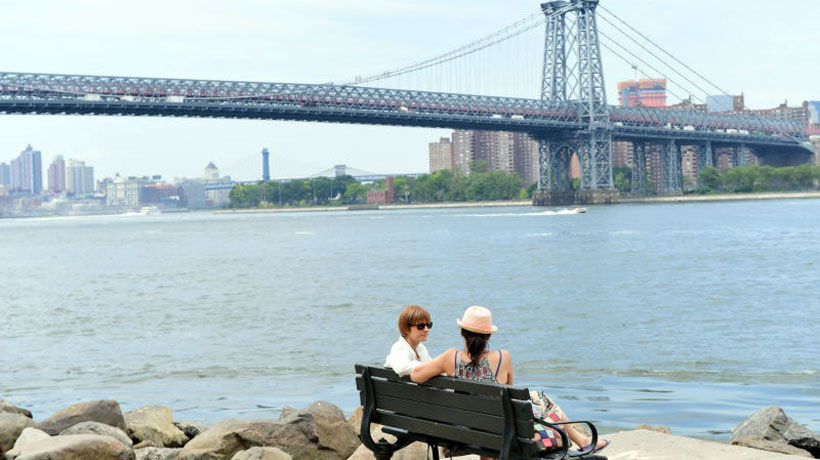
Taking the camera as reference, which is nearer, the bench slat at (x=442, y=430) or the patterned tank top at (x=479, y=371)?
the bench slat at (x=442, y=430)

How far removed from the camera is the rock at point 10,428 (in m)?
6.98

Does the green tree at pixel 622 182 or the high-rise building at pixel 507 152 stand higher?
the high-rise building at pixel 507 152

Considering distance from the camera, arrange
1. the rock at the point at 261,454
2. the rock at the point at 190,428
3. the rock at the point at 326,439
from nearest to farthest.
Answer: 1. the rock at the point at 261,454
2. the rock at the point at 326,439
3. the rock at the point at 190,428

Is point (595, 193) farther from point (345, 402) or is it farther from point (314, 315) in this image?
point (345, 402)

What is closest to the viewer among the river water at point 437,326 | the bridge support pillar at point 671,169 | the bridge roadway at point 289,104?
the river water at point 437,326

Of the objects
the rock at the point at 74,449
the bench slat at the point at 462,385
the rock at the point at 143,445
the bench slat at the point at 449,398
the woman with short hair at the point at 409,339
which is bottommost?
the rock at the point at 143,445

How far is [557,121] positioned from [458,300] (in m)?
67.2

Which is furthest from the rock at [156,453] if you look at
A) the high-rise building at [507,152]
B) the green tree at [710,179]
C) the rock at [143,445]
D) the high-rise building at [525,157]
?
the high-rise building at [525,157]

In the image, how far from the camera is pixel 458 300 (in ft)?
67.2

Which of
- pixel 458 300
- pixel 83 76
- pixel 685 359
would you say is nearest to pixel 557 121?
pixel 83 76

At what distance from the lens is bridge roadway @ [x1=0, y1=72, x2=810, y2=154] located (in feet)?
216

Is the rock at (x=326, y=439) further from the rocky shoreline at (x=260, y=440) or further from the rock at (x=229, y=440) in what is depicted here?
the rock at (x=229, y=440)

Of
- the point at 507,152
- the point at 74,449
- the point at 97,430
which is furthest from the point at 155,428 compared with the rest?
the point at 507,152

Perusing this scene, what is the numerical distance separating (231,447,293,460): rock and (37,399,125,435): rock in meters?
1.71
